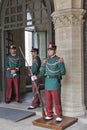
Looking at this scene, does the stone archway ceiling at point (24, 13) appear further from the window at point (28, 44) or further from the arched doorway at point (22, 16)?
the window at point (28, 44)

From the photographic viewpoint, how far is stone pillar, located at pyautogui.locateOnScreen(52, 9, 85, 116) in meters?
4.63

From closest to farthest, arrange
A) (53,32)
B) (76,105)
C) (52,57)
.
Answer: (52,57) → (76,105) → (53,32)

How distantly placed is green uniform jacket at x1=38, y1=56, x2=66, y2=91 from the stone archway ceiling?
1.08m

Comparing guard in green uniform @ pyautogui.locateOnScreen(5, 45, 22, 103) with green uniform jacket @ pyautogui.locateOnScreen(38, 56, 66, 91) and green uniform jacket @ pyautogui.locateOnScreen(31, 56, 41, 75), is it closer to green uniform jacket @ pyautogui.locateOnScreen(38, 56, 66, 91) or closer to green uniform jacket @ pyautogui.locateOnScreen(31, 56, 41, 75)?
green uniform jacket @ pyautogui.locateOnScreen(31, 56, 41, 75)

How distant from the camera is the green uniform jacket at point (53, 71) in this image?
4.31 meters

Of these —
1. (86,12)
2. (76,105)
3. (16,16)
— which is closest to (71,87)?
(76,105)

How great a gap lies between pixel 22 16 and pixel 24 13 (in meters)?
0.20

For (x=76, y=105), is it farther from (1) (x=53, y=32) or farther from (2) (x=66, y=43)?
(1) (x=53, y=32)

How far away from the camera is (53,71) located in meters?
4.34

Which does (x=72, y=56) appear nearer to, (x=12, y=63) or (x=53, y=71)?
(x=53, y=71)

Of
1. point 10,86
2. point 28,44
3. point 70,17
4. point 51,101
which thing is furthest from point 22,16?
point 28,44

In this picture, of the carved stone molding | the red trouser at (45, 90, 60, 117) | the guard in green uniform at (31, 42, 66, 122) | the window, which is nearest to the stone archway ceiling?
the carved stone molding

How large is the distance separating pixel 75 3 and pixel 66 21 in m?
0.37

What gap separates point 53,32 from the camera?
5129 mm
